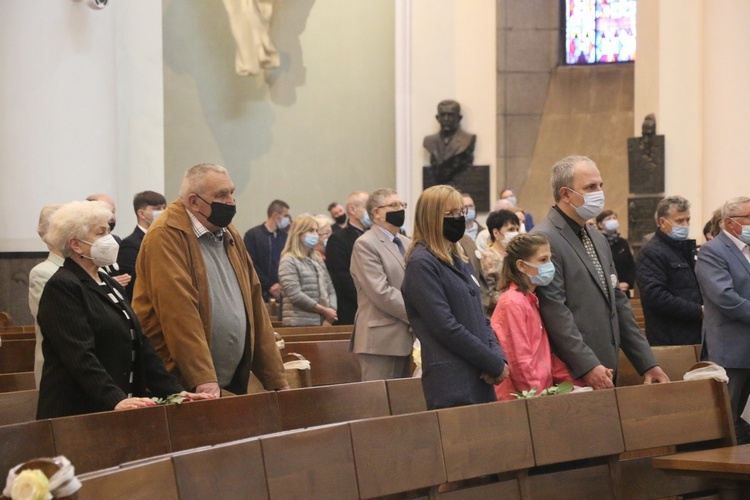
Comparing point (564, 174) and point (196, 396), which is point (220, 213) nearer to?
point (196, 396)

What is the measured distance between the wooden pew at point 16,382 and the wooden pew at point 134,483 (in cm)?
289

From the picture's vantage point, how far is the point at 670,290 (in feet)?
23.3

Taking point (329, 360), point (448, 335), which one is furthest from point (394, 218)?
point (448, 335)

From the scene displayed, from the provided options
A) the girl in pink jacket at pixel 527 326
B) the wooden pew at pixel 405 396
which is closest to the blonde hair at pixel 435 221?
the girl in pink jacket at pixel 527 326

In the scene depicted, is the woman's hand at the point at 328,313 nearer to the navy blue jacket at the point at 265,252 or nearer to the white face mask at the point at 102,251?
the navy blue jacket at the point at 265,252

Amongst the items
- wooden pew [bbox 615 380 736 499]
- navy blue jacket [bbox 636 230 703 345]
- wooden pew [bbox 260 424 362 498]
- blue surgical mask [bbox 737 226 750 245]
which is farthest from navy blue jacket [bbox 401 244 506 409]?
navy blue jacket [bbox 636 230 703 345]

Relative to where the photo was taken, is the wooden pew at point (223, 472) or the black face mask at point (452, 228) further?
the black face mask at point (452, 228)

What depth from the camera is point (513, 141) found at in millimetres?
16453

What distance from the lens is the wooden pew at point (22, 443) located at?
367 cm

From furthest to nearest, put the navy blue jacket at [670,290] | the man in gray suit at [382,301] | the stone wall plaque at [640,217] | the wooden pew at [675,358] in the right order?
the stone wall plaque at [640,217] < the navy blue jacket at [670,290] < the wooden pew at [675,358] < the man in gray suit at [382,301]

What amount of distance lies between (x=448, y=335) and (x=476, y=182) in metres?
10.9

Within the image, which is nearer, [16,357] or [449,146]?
[16,357]

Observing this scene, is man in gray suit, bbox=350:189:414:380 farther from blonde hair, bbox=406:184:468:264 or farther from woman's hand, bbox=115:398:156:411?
woman's hand, bbox=115:398:156:411

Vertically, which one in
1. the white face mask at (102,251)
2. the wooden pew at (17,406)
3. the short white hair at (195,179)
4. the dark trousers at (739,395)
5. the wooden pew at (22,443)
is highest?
the short white hair at (195,179)
